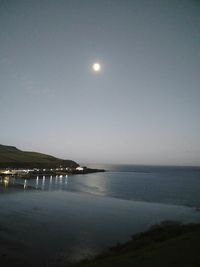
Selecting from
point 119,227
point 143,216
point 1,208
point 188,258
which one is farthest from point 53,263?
point 1,208

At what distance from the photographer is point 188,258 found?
14672 mm

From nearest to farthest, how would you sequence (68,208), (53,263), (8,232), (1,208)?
1. (53,263)
2. (8,232)
3. (1,208)
4. (68,208)

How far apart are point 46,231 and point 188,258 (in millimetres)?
21605

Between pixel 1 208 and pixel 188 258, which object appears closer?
pixel 188 258

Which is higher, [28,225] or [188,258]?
[188,258]

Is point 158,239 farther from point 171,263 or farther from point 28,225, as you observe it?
point 28,225

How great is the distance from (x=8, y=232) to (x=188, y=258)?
2401cm

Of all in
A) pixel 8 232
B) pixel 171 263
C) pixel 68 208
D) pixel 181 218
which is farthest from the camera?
pixel 68 208

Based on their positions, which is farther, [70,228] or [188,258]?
[70,228]

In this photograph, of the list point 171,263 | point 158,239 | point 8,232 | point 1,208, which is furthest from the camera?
point 1,208

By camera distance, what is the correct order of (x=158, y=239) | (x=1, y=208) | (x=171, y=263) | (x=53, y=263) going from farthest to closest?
1. (x=1, y=208)
2. (x=158, y=239)
3. (x=53, y=263)
4. (x=171, y=263)

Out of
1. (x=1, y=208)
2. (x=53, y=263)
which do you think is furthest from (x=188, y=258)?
(x=1, y=208)

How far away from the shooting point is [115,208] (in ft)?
161

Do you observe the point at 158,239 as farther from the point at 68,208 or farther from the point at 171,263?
the point at 68,208
